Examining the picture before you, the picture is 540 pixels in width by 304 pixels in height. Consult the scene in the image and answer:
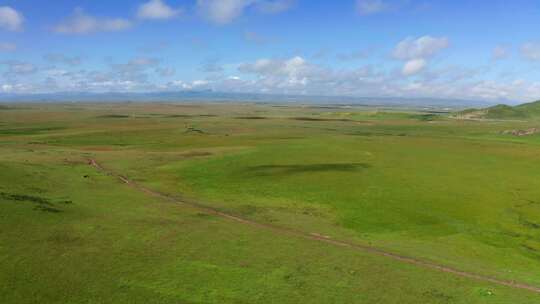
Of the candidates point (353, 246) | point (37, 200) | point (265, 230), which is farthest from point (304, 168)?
point (37, 200)

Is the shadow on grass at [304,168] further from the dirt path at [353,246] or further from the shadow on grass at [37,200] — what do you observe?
the shadow on grass at [37,200]

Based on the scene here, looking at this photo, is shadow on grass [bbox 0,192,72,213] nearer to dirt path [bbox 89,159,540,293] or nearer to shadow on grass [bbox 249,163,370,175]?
dirt path [bbox 89,159,540,293]

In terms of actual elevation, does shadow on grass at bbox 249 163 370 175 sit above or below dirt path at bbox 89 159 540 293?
above

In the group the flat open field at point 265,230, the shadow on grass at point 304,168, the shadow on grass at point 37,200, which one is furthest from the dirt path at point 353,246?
the shadow on grass at point 304,168

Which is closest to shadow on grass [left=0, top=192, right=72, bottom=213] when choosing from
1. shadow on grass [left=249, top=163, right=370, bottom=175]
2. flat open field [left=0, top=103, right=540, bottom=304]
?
flat open field [left=0, top=103, right=540, bottom=304]

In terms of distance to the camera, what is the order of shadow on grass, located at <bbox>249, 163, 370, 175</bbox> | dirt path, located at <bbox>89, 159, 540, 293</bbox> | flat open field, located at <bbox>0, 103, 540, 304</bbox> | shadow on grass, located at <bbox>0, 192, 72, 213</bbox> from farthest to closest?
shadow on grass, located at <bbox>249, 163, 370, 175</bbox>
shadow on grass, located at <bbox>0, 192, 72, 213</bbox>
dirt path, located at <bbox>89, 159, 540, 293</bbox>
flat open field, located at <bbox>0, 103, 540, 304</bbox>
